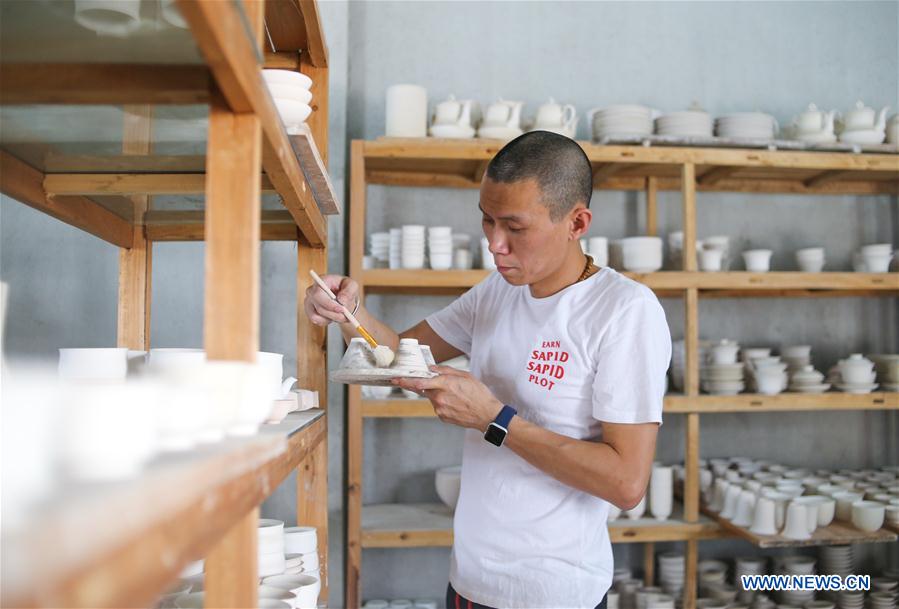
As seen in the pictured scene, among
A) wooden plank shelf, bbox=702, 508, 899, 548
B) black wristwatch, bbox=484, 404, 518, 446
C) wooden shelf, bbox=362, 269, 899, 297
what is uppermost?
wooden shelf, bbox=362, 269, 899, 297

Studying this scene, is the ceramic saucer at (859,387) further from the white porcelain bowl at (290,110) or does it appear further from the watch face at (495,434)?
the white porcelain bowl at (290,110)

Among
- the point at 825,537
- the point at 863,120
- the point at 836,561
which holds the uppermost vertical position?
the point at 863,120

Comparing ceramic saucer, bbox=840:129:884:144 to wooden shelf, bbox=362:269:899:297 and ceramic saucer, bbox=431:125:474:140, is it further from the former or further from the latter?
ceramic saucer, bbox=431:125:474:140

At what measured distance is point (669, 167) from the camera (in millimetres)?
3312

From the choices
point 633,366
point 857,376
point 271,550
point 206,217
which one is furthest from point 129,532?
point 857,376

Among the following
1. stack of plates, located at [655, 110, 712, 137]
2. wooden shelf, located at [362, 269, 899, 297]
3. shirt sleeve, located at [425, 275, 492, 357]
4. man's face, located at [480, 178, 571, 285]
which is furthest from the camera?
stack of plates, located at [655, 110, 712, 137]

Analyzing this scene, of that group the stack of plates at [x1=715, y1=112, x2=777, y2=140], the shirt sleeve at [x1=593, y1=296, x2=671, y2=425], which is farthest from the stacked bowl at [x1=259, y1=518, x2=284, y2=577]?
the stack of plates at [x1=715, y1=112, x2=777, y2=140]

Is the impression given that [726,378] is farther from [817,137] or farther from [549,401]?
[549,401]

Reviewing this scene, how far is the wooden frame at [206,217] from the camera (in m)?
0.43

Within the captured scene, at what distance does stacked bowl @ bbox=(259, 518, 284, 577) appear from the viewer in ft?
4.68

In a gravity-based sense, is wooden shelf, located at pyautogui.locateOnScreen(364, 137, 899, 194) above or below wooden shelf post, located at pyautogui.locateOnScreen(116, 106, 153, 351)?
above

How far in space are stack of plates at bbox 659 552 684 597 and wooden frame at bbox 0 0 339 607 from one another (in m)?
2.35

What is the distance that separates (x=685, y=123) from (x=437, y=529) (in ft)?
6.41

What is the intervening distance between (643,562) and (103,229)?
2.88 meters
